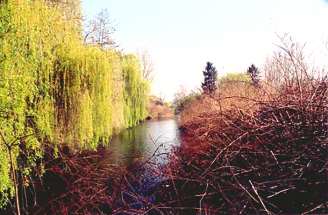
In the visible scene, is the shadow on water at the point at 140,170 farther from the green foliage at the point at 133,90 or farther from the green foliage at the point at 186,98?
the green foliage at the point at 186,98

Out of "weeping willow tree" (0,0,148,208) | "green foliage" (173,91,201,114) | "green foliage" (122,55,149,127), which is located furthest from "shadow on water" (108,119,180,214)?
"green foliage" (173,91,201,114)

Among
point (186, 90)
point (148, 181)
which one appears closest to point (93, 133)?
point (148, 181)

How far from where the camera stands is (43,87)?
11.7 meters

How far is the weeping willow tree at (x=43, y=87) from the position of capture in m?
8.40

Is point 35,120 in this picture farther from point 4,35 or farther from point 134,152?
point 134,152

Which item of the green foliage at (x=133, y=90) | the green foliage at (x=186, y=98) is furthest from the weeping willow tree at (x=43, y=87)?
the green foliage at (x=133, y=90)

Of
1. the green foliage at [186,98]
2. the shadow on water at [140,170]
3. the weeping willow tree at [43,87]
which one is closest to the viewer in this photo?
the shadow on water at [140,170]

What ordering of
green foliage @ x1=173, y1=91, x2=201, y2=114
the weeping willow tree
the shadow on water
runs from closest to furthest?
the shadow on water
the weeping willow tree
green foliage @ x1=173, y1=91, x2=201, y2=114

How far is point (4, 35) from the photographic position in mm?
8445

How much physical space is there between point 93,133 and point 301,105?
34.9 ft

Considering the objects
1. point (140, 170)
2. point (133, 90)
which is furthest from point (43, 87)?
point (133, 90)

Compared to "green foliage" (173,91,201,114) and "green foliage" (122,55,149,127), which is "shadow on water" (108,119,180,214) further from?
"green foliage" (173,91,201,114)

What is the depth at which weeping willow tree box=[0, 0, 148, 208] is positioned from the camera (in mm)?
8398

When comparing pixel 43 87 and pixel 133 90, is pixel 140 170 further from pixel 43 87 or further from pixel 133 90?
pixel 133 90
